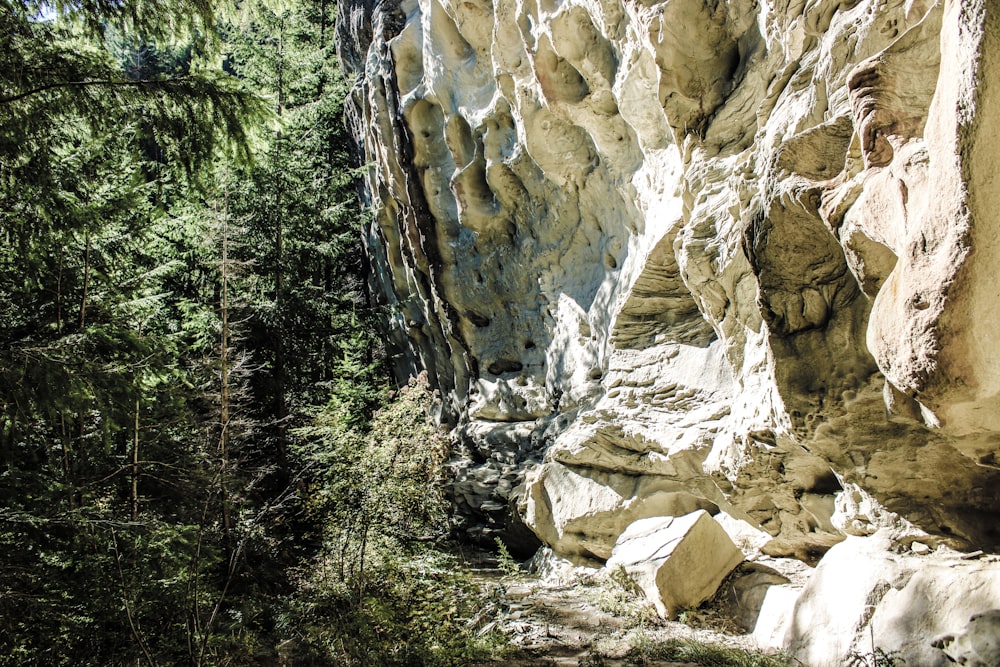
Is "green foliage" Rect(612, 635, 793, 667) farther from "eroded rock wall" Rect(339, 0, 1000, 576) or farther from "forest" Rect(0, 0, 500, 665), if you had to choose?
"forest" Rect(0, 0, 500, 665)

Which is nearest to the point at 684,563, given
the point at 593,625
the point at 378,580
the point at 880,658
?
the point at 593,625

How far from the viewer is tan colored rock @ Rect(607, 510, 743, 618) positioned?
7059 millimetres

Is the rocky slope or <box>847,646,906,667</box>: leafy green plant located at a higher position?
the rocky slope

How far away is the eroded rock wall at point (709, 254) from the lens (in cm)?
345

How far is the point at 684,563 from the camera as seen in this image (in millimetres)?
7137

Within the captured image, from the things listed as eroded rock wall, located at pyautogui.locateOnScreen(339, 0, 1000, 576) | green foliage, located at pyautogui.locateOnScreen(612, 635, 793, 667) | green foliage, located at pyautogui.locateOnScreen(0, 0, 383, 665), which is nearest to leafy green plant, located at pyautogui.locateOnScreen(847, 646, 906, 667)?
green foliage, located at pyautogui.locateOnScreen(612, 635, 793, 667)

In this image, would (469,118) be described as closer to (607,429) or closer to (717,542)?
(607,429)

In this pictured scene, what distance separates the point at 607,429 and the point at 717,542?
7.85 ft

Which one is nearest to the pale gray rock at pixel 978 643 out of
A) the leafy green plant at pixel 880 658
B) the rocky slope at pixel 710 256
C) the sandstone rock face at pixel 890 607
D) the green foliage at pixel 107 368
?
the sandstone rock face at pixel 890 607

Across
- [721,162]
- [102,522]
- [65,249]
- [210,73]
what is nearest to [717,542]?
[721,162]

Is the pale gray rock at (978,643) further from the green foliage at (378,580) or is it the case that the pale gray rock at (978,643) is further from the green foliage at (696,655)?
the green foliage at (378,580)

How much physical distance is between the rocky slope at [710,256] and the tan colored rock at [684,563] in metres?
0.52

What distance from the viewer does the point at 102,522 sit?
4328 mm

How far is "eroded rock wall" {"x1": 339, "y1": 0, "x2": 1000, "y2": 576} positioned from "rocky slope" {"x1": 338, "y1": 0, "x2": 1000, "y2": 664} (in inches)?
0.9
